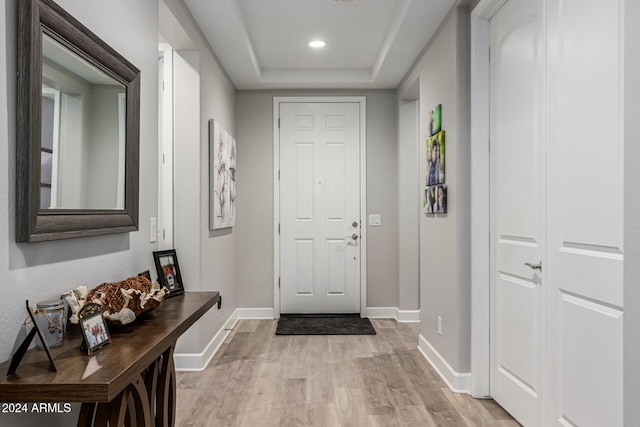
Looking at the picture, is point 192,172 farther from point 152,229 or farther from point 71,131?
point 71,131

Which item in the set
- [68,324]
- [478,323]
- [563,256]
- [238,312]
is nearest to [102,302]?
[68,324]

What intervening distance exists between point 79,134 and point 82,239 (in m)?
0.37

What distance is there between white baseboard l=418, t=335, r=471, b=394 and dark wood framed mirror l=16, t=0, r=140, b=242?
2.10 m

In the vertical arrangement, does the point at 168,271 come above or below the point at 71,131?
below

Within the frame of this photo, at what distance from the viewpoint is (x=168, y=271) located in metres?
2.49

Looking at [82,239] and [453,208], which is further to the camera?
[453,208]

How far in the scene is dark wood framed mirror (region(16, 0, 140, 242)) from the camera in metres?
1.20

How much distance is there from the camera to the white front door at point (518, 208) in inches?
79.4

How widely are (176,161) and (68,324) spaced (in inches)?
74.7

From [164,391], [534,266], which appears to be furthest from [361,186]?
[164,391]

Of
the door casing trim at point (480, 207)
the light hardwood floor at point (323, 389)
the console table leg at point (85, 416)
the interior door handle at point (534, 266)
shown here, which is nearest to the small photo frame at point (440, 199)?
the door casing trim at point (480, 207)

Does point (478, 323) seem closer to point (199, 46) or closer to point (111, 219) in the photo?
point (111, 219)

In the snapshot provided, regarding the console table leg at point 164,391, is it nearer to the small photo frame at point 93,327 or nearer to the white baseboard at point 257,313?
the small photo frame at point 93,327

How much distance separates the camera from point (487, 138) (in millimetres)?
2561
